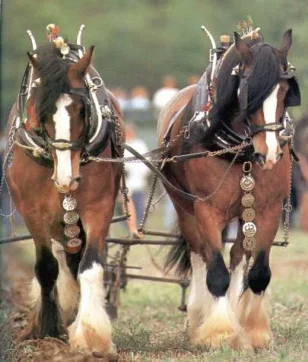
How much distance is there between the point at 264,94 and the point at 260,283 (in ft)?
3.92

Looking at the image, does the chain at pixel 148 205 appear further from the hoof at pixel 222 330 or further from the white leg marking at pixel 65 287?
the hoof at pixel 222 330

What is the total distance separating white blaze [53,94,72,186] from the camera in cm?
669

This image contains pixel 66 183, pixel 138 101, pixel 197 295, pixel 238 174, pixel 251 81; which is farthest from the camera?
pixel 138 101

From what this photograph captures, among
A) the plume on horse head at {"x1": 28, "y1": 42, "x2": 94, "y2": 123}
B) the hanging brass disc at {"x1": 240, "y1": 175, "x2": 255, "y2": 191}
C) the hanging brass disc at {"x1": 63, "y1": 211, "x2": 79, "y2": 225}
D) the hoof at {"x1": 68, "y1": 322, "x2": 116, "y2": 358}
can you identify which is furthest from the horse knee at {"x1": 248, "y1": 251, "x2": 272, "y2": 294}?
the plume on horse head at {"x1": 28, "y1": 42, "x2": 94, "y2": 123}

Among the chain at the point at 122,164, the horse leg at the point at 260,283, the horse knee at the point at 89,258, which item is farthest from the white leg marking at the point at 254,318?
the horse knee at the point at 89,258

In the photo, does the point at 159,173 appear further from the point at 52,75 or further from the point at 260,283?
the point at 52,75

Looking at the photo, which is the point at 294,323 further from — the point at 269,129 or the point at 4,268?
the point at 4,268

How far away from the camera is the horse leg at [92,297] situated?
705 cm

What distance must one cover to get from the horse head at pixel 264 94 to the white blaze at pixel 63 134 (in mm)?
973

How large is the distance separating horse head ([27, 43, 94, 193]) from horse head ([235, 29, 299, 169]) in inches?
34.0

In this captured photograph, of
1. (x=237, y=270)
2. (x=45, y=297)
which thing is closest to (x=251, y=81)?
(x=237, y=270)

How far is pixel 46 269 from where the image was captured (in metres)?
7.58

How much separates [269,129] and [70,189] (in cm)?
110

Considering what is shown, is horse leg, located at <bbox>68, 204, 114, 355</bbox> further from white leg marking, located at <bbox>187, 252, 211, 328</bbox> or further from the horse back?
the horse back
